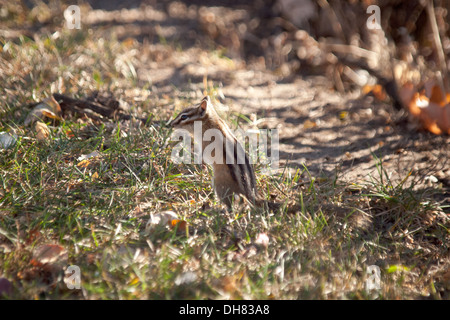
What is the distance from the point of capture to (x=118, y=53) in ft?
20.2

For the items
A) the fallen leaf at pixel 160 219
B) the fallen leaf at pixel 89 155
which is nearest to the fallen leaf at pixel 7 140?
the fallen leaf at pixel 89 155

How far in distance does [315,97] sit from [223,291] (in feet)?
13.1

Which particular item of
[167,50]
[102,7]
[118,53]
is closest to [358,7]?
[167,50]

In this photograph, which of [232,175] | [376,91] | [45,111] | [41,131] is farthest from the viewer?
[376,91]

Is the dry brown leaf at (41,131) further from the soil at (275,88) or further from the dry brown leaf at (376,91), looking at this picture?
the dry brown leaf at (376,91)

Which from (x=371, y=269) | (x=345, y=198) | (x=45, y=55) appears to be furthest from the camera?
(x=45, y=55)

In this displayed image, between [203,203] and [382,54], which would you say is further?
[382,54]

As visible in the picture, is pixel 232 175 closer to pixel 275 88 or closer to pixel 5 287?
pixel 5 287

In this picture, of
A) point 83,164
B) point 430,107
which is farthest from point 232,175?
point 430,107

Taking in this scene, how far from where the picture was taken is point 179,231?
321 centimetres

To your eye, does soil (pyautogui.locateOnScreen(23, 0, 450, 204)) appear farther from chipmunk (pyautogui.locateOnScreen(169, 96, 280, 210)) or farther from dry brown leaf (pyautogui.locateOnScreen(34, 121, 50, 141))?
dry brown leaf (pyautogui.locateOnScreen(34, 121, 50, 141))

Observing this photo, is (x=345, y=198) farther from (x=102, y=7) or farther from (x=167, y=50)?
(x=102, y=7)

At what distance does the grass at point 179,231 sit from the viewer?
8.96 feet

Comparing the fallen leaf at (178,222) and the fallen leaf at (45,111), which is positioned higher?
the fallen leaf at (45,111)
